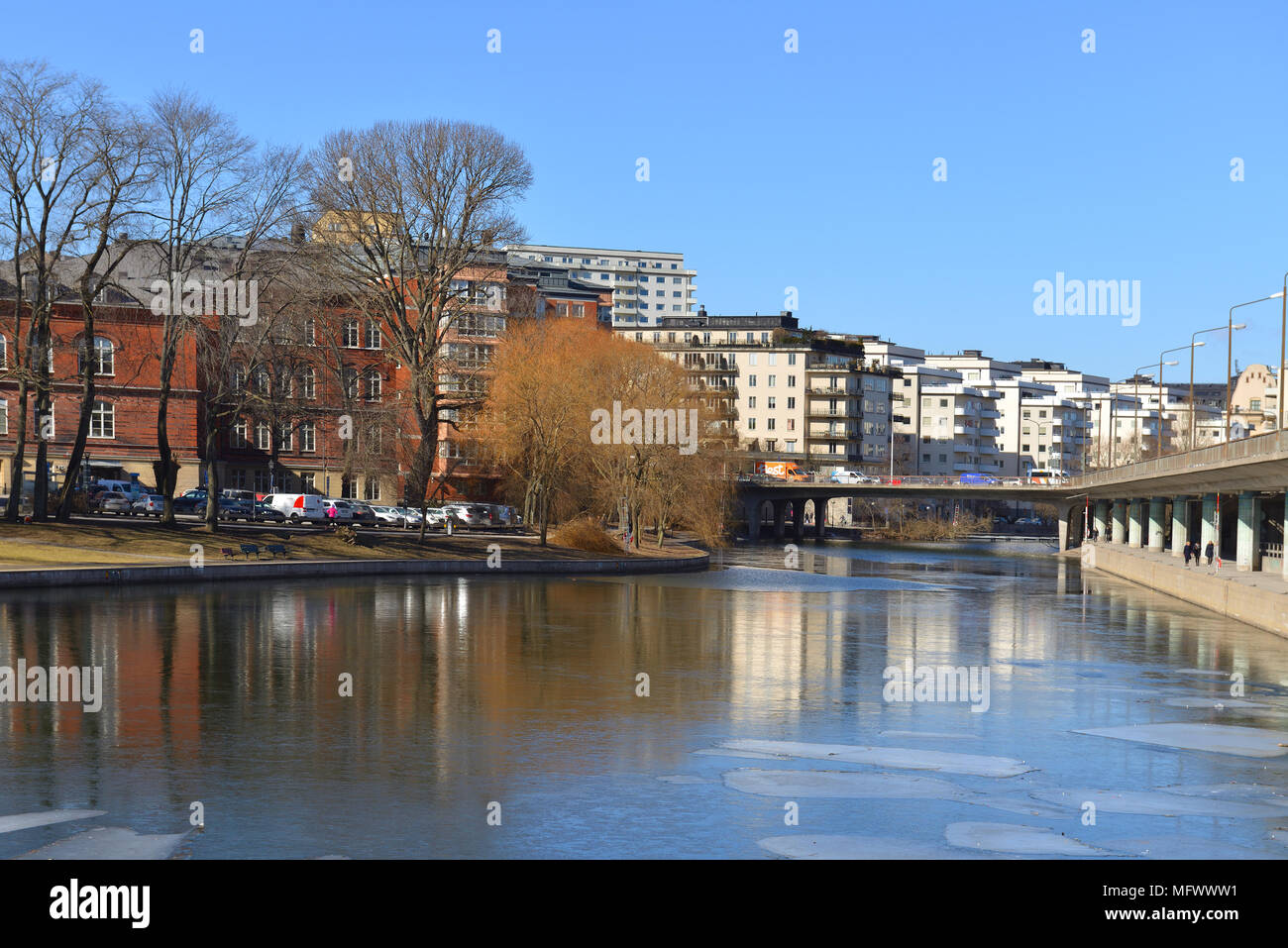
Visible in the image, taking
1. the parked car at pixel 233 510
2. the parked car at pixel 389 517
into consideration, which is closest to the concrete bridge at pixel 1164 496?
the parked car at pixel 389 517

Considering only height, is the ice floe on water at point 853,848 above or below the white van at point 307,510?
below

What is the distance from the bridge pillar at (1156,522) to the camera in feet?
296

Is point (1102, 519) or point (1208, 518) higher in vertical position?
point (1208, 518)

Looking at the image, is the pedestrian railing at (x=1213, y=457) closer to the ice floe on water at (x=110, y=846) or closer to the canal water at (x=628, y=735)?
the canal water at (x=628, y=735)

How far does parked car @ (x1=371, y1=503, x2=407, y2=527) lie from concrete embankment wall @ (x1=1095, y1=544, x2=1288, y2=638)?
41168 millimetres

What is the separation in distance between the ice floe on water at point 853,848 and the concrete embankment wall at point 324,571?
33.7m

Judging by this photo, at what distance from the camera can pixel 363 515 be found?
251 feet

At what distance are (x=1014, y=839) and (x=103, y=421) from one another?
268 feet

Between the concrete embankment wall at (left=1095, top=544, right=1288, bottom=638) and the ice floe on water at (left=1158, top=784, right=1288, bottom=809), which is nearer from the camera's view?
the ice floe on water at (left=1158, top=784, right=1288, bottom=809)

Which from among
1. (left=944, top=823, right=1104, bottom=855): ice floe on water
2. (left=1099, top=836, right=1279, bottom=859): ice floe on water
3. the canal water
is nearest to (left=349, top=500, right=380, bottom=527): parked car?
the canal water

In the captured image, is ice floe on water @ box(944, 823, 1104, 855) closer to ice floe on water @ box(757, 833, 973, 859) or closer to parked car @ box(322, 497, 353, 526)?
ice floe on water @ box(757, 833, 973, 859)

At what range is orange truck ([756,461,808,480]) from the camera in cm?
12938

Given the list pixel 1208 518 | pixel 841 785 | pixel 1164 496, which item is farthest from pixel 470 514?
pixel 841 785

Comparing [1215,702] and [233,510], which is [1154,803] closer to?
[1215,702]
